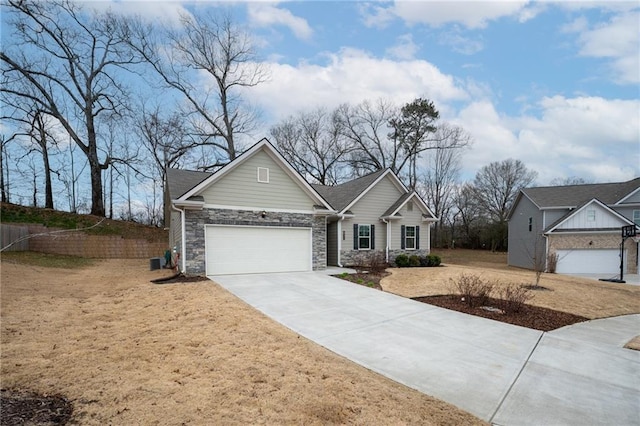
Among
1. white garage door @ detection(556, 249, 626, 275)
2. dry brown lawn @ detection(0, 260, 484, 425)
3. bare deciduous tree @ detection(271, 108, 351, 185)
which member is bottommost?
white garage door @ detection(556, 249, 626, 275)

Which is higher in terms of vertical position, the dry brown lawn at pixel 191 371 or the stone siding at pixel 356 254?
the dry brown lawn at pixel 191 371

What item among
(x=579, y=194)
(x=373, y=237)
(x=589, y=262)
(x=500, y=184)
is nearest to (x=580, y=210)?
(x=589, y=262)

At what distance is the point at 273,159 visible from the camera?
1358 cm

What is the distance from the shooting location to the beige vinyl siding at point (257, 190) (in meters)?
12.5

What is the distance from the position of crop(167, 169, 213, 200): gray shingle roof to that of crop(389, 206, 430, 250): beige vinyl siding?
10.6 metres

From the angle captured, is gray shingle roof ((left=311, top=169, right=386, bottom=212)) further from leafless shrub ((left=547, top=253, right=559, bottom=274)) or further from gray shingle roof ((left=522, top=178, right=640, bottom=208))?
gray shingle roof ((left=522, top=178, right=640, bottom=208))

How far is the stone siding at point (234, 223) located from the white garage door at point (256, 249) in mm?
221

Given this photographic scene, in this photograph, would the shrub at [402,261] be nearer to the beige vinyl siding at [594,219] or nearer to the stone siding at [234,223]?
the stone siding at [234,223]

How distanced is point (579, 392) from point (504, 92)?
13119 mm

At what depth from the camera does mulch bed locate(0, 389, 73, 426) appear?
2816 millimetres

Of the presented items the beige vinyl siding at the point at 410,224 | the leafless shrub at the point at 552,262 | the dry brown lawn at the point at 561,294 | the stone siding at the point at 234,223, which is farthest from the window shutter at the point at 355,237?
the leafless shrub at the point at 552,262

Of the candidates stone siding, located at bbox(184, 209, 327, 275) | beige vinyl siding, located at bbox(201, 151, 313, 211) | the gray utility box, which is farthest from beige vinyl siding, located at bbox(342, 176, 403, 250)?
the gray utility box

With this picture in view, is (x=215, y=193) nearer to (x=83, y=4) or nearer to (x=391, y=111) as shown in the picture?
(x=83, y=4)

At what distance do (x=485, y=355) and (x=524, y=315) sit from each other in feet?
11.9
